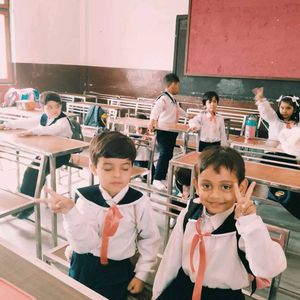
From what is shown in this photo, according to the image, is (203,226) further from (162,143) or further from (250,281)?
(162,143)

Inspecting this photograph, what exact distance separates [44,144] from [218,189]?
1718 millimetres

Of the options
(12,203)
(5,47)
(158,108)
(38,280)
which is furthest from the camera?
(5,47)

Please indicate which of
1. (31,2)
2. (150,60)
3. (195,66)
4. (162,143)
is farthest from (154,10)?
(162,143)

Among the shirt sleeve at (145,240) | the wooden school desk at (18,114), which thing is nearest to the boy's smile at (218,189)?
the shirt sleeve at (145,240)

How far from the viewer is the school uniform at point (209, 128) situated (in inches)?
142

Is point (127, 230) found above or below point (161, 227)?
above

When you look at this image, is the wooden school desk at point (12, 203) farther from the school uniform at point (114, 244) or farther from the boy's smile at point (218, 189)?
the boy's smile at point (218, 189)

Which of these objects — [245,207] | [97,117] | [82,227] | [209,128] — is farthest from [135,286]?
[97,117]

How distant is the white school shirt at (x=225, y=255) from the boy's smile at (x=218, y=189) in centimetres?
4

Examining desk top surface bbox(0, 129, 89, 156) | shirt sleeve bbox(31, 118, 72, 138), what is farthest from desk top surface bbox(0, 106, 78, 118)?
desk top surface bbox(0, 129, 89, 156)

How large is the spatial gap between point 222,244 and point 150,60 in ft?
19.2

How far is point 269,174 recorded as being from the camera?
2.06 metres

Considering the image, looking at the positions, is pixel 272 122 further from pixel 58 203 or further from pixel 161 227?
pixel 58 203

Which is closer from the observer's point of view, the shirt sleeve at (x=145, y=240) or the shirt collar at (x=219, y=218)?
the shirt collar at (x=219, y=218)
